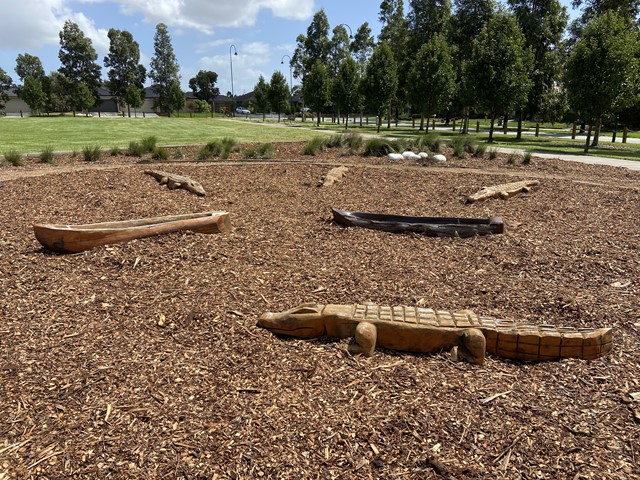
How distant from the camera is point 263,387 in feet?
9.23

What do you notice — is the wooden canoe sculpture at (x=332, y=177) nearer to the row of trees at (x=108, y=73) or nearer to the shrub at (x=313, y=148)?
the shrub at (x=313, y=148)

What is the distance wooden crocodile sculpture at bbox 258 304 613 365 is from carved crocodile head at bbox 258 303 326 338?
0.5 inches

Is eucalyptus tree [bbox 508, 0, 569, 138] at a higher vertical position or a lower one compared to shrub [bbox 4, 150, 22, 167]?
higher

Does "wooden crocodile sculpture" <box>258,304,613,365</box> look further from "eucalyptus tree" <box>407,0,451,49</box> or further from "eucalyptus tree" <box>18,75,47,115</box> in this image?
"eucalyptus tree" <box>18,75,47,115</box>

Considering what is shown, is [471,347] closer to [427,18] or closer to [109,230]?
[109,230]

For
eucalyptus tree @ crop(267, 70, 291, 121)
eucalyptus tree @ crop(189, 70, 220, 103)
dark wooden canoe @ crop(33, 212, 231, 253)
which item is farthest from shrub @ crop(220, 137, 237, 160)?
eucalyptus tree @ crop(189, 70, 220, 103)

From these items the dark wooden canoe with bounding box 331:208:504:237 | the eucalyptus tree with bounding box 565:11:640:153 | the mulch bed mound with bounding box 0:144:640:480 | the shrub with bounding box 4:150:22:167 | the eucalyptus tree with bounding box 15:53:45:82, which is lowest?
the mulch bed mound with bounding box 0:144:640:480

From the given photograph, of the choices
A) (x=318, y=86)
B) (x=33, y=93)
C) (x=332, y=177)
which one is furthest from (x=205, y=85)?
(x=332, y=177)

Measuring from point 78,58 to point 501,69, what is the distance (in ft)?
223

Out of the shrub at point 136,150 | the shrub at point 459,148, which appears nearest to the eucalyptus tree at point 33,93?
the shrub at point 136,150

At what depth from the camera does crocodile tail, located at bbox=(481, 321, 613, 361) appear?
310cm

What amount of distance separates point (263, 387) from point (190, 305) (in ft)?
4.09

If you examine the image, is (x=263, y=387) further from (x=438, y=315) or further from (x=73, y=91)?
(x=73, y=91)

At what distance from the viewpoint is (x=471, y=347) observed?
10.1 feet
